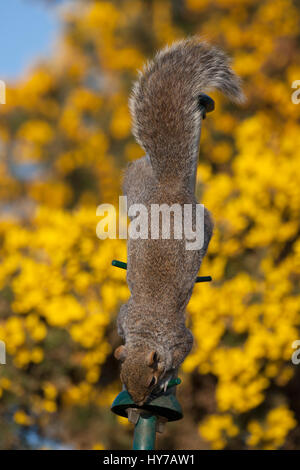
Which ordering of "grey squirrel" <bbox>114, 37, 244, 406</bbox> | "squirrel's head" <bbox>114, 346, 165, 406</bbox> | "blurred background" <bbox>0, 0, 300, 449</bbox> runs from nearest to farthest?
1. "squirrel's head" <bbox>114, 346, 165, 406</bbox>
2. "grey squirrel" <bbox>114, 37, 244, 406</bbox>
3. "blurred background" <bbox>0, 0, 300, 449</bbox>


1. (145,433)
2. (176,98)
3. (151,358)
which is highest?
(176,98)

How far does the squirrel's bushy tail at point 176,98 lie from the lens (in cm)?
127

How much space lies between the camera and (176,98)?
129 centimetres

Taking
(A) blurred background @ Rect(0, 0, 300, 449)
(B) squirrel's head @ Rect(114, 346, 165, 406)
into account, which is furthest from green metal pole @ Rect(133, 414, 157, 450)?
(A) blurred background @ Rect(0, 0, 300, 449)

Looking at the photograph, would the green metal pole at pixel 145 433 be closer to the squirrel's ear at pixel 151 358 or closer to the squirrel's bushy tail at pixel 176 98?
the squirrel's ear at pixel 151 358

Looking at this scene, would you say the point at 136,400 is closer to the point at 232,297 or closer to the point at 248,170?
the point at 232,297

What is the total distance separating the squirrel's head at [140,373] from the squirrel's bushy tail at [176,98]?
405 millimetres

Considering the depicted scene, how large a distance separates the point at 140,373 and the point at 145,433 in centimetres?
12

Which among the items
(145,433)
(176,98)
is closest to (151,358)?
(145,433)

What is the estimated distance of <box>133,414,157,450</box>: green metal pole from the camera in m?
1.08

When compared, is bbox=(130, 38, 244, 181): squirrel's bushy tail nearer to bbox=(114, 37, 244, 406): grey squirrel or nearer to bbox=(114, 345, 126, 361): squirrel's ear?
bbox=(114, 37, 244, 406): grey squirrel

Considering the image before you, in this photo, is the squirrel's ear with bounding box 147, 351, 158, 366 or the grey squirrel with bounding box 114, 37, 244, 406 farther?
the grey squirrel with bounding box 114, 37, 244, 406

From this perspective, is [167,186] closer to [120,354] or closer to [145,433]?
[120,354]
